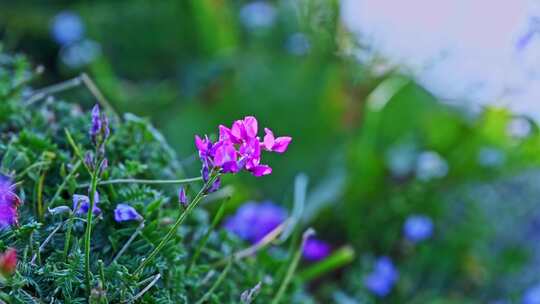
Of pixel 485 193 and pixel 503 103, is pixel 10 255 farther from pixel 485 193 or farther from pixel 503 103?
pixel 485 193

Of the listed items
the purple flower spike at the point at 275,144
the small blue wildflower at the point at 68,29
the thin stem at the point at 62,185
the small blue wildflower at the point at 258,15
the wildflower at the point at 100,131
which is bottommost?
the small blue wildflower at the point at 68,29

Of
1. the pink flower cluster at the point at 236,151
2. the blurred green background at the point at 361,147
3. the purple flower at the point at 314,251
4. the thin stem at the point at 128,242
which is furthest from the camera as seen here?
the blurred green background at the point at 361,147

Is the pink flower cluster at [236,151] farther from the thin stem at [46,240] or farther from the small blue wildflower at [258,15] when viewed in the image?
the small blue wildflower at [258,15]

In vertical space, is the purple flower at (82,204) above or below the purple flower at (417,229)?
above

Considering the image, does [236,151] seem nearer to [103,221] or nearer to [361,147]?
[103,221]

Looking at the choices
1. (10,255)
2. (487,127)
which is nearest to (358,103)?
(487,127)

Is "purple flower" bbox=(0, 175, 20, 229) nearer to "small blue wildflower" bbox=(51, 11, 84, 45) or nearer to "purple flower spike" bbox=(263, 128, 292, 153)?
"purple flower spike" bbox=(263, 128, 292, 153)

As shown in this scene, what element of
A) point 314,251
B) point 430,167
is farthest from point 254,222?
point 430,167

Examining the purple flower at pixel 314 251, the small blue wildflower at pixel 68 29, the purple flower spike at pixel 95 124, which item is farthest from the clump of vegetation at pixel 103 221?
the small blue wildflower at pixel 68 29
